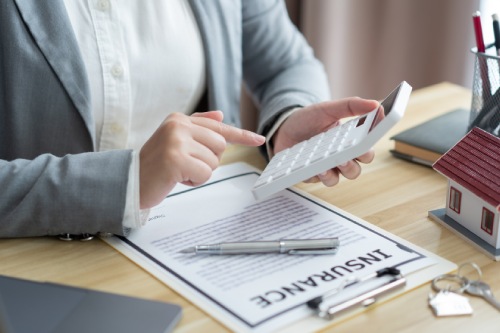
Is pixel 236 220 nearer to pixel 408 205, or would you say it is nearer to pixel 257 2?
pixel 408 205

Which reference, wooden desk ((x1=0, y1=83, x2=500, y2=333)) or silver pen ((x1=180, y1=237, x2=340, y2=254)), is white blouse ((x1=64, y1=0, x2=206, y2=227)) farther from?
silver pen ((x1=180, y1=237, x2=340, y2=254))

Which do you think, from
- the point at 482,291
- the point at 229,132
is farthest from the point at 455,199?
the point at 229,132

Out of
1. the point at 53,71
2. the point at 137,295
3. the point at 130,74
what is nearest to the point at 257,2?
the point at 130,74

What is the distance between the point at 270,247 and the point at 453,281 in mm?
182

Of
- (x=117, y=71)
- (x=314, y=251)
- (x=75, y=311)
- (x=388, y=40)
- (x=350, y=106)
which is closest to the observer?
(x=75, y=311)

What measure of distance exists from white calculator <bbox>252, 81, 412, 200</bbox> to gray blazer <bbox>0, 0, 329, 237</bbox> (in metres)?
0.16

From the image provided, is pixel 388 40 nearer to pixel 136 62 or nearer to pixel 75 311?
pixel 136 62

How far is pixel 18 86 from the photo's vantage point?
3.21 ft

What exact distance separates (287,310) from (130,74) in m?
0.54

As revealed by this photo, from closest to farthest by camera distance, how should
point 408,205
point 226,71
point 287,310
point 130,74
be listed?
point 287,310, point 408,205, point 130,74, point 226,71

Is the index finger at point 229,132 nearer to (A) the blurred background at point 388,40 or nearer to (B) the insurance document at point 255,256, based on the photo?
(B) the insurance document at point 255,256

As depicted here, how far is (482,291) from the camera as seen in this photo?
0.69m

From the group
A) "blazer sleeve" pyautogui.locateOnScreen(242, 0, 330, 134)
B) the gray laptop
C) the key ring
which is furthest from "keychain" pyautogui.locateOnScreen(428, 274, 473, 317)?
"blazer sleeve" pyautogui.locateOnScreen(242, 0, 330, 134)

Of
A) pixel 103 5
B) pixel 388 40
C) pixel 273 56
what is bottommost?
pixel 388 40
